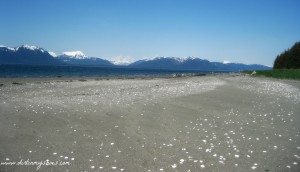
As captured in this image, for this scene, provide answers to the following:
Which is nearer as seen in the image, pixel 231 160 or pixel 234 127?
pixel 231 160

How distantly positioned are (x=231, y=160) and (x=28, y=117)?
11217mm

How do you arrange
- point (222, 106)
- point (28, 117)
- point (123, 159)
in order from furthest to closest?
point (222, 106) < point (28, 117) < point (123, 159)

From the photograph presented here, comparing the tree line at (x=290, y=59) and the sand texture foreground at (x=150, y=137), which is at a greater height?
the tree line at (x=290, y=59)

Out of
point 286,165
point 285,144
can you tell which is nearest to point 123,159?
point 286,165

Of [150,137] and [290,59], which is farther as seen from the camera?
[290,59]

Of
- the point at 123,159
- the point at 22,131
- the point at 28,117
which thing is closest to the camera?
the point at 123,159

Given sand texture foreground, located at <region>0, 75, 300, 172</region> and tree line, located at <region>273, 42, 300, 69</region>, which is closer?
sand texture foreground, located at <region>0, 75, 300, 172</region>

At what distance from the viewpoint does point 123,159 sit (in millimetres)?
10234

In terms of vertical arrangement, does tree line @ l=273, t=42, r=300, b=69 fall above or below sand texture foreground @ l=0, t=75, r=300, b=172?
above

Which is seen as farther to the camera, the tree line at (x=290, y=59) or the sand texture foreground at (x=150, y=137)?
the tree line at (x=290, y=59)

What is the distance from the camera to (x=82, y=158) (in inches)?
404

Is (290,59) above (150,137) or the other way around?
above

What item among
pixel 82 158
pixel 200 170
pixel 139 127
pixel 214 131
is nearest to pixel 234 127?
pixel 214 131

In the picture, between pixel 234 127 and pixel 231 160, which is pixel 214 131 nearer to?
pixel 234 127
